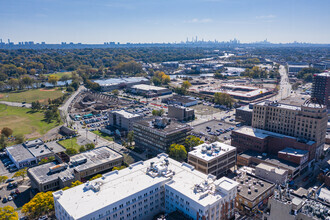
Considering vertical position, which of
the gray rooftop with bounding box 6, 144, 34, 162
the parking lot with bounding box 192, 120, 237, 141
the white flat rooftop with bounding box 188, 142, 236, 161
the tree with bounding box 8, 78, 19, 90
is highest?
the tree with bounding box 8, 78, 19, 90

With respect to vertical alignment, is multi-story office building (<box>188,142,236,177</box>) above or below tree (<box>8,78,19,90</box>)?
below

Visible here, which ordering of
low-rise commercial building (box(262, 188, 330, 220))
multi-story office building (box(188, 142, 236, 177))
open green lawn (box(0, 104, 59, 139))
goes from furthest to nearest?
open green lawn (box(0, 104, 59, 139))
multi-story office building (box(188, 142, 236, 177))
low-rise commercial building (box(262, 188, 330, 220))

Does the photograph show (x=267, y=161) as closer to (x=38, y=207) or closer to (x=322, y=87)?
(x=38, y=207)

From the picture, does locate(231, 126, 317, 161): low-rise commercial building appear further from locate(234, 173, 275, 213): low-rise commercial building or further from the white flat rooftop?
locate(234, 173, 275, 213): low-rise commercial building

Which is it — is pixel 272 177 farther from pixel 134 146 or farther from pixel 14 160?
pixel 14 160

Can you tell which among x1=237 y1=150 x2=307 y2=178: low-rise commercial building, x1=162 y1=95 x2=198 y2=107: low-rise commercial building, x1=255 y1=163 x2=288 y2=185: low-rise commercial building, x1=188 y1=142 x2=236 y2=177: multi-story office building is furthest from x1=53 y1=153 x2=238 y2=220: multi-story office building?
x1=162 y1=95 x2=198 y2=107: low-rise commercial building

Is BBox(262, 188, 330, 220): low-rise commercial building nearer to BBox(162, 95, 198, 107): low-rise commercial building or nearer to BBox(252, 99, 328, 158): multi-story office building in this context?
BBox(252, 99, 328, 158): multi-story office building

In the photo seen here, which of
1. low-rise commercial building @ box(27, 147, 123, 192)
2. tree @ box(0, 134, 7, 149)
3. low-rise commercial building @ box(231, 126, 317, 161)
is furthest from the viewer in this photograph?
tree @ box(0, 134, 7, 149)

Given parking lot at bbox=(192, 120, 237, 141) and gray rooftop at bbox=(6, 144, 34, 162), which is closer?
gray rooftop at bbox=(6, 144, 34, 162)
